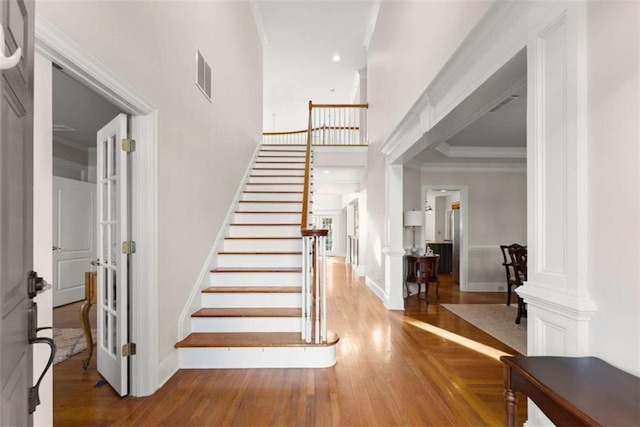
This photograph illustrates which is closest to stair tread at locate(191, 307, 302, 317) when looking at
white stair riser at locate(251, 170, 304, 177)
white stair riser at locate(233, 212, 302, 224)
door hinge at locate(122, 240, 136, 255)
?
door hinge at locate(122, 240, 136, 255)

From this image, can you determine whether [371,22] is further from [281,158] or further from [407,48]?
[281,158]

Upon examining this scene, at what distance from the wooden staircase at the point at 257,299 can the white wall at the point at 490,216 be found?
11.9 ft

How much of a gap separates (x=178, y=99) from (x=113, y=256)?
1.41 m

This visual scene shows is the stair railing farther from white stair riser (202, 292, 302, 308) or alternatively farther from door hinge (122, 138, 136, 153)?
door hinge (122, 138, 136, 153)

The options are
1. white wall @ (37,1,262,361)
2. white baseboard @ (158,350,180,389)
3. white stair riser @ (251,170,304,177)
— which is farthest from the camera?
white stair riser @ (251,170,304,177)

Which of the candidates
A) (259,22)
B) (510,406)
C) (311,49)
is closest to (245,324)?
(510,406)

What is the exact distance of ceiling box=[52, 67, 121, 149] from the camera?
341 cm

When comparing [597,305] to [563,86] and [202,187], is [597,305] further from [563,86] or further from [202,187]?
[202,187]

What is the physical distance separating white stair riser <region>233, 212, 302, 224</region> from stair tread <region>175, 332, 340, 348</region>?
1777 mm

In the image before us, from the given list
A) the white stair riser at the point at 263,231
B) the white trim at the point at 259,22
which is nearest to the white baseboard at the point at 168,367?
the white stair riser at the point at 263,231

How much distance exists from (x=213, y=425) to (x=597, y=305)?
2.14 meters

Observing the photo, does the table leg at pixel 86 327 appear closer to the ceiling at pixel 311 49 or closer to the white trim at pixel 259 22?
the white trim at pixel 259 22

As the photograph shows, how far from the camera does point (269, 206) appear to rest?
4.76m

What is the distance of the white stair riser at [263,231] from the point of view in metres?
4.19
